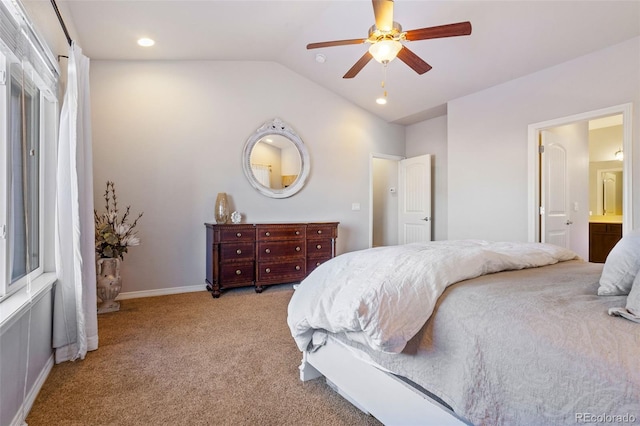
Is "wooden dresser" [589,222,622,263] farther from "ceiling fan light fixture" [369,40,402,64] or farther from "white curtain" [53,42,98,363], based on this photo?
"white curtain" [53,42,98,363]

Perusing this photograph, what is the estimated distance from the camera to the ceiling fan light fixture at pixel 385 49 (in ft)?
7.51

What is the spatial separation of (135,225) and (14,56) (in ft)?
7.66

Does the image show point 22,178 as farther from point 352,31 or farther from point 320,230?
point 352,31

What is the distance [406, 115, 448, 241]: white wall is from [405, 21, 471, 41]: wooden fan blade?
123 inches

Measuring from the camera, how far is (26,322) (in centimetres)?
170

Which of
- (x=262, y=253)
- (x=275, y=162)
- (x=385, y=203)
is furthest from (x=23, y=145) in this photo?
(x=385, y=203)

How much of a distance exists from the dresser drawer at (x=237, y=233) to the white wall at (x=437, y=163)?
308cm

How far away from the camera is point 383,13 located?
215cm

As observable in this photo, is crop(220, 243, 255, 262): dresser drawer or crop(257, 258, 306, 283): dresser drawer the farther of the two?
crop(257, 258, 306, 283): dresser drawer

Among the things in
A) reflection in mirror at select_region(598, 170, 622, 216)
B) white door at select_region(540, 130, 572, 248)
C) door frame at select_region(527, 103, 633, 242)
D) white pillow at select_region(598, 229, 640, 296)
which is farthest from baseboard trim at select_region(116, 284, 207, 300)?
reflection in mirror at select_region(598, 170, 622, 216)

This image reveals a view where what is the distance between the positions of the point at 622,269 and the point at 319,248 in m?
3.36

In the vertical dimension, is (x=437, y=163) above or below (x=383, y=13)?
below

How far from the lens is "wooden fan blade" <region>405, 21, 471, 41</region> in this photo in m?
2.17

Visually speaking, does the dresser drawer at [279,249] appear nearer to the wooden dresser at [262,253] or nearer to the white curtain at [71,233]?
the wooden dresser at [262,253]
